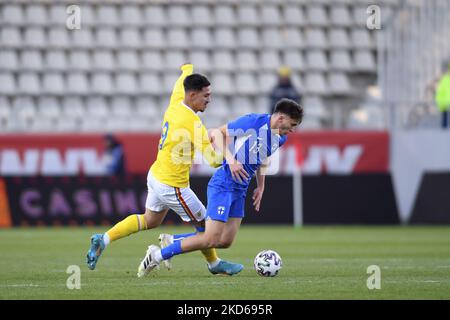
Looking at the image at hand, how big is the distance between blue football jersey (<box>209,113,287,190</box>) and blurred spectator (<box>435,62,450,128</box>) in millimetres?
12912

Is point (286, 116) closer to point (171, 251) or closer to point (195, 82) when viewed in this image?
point (195, 82)

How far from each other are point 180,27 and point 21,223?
801 centimetres

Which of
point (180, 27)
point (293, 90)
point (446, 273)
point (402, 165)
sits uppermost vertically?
point (180, 27)

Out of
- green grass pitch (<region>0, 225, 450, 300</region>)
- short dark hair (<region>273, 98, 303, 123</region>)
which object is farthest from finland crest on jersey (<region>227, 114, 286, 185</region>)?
green grass pitch (<region>0, 225, 450, 300</region>)

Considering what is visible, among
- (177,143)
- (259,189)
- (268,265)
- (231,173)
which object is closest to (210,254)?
(268,265)

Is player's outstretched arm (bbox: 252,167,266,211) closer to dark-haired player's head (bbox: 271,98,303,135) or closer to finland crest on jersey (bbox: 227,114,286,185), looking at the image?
finland crest on jersey (bbox: 227,114,286,185)

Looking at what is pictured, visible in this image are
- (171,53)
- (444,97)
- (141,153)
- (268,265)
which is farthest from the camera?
(171,53)

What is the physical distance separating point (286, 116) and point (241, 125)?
46 centimetres

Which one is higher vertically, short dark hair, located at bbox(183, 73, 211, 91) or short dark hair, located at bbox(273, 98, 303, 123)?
short dark hair, located at bbox(183, 73, 211, 91)

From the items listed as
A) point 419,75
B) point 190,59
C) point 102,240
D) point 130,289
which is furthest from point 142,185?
point 130,289

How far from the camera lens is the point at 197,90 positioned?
10.2 m

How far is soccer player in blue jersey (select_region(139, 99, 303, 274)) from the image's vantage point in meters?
9.88

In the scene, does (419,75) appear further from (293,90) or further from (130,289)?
(130,289)
